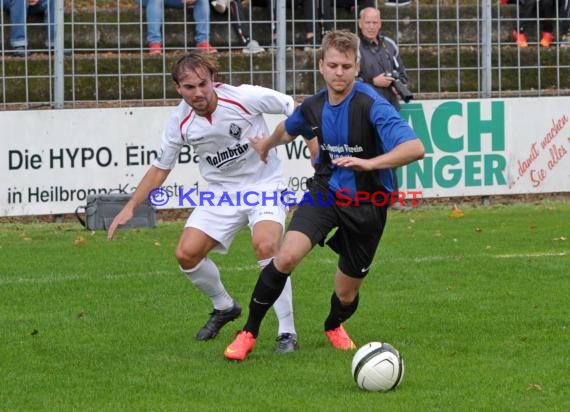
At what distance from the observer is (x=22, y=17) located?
594 inches

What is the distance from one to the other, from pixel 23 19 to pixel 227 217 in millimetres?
7344

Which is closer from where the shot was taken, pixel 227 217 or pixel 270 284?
pixel 270 284

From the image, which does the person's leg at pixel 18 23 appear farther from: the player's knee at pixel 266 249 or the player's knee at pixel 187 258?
the player's knee at pixel 266 249

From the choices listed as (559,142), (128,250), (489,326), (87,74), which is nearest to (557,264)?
(489,326)

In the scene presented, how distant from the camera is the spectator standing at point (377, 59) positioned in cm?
1508

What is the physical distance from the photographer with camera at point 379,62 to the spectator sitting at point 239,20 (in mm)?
1334

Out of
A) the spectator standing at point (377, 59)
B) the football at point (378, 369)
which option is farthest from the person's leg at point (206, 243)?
the spectator standing at point (377, 59)

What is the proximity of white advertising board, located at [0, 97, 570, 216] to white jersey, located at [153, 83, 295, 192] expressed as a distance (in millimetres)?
6198

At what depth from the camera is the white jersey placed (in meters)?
8.55

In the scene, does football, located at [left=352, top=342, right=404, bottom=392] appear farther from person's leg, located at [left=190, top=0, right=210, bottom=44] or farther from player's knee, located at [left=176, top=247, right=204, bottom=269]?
person's leg, located at [left=190, top=0, right=210, bottom=44]

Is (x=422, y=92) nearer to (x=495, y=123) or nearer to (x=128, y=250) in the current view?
(x=495, y=123)

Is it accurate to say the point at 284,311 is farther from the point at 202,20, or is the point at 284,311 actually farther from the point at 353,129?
the point at 202,20

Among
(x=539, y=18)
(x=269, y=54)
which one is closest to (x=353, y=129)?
(x=269, y=54)

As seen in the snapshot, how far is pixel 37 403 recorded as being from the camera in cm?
683
